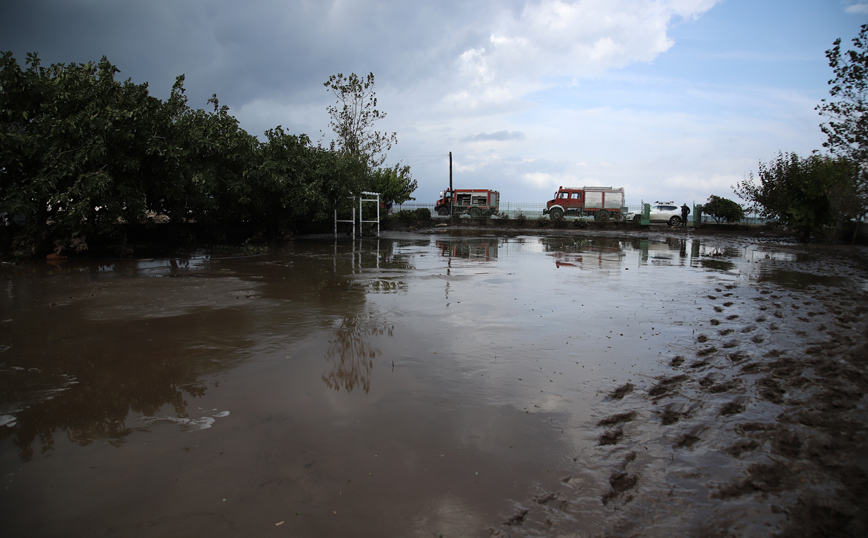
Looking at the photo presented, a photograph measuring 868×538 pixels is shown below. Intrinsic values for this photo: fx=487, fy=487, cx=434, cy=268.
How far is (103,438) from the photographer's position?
3705 mm

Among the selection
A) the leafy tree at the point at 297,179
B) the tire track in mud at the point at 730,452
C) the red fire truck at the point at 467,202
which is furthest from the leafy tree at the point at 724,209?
the tire track in mud at the point at 730,452

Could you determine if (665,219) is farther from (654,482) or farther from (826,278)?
(654,482)

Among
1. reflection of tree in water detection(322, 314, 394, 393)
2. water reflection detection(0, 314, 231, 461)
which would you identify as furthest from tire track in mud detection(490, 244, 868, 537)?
water reflection detection(0, 314, 231, 461)

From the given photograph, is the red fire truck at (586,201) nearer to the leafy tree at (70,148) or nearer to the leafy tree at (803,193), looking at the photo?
the leafy tree at (803,193)

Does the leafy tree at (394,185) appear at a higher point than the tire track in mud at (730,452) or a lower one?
higher

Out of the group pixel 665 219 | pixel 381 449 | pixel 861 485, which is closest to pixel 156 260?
pixel 381 449

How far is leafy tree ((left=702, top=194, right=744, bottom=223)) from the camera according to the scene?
116 ft

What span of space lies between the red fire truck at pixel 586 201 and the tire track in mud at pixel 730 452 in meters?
34.9

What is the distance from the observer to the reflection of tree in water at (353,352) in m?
4.99

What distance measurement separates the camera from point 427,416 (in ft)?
13.7

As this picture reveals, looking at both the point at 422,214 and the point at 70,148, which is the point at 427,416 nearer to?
the point at 70,148

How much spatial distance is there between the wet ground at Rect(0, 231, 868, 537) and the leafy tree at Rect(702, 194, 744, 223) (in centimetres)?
3013

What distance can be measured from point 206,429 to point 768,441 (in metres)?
4.47

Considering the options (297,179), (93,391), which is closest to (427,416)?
(93,391)
